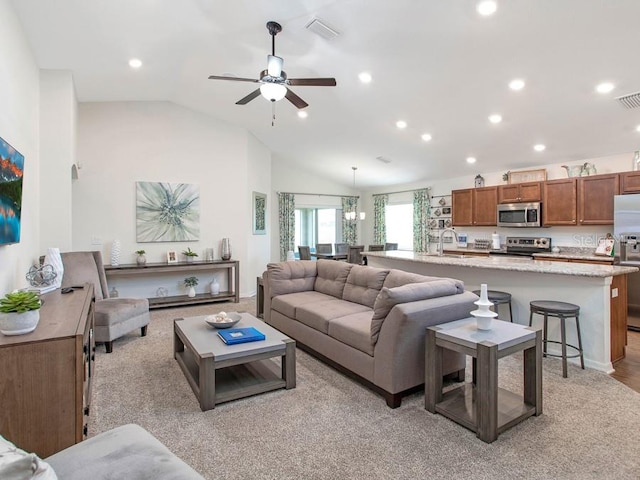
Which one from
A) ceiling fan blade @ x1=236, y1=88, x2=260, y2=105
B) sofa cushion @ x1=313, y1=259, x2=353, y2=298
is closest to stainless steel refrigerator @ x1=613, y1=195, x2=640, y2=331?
sofa cushion @ x1=313, y1=259, x2=353, y2=298

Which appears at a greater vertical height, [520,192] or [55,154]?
[55,154]

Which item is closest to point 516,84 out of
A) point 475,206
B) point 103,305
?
point 475,206

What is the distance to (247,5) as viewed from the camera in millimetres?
3311

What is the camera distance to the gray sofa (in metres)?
2.61

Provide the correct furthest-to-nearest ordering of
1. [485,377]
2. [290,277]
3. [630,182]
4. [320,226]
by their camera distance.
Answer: [320,226]
[630,182]
[290,277]
[485,377]

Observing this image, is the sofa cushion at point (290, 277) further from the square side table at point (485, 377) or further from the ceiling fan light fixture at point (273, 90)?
the square side table at point (485, 377)

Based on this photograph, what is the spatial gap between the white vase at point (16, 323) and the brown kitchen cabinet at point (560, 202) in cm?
654

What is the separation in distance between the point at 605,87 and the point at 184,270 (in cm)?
608

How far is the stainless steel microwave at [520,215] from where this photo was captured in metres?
5.94

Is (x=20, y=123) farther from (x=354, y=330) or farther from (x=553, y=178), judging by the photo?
(x=553, y=178)

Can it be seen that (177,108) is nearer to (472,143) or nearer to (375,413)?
(472,143)

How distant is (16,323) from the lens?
1.88 metres

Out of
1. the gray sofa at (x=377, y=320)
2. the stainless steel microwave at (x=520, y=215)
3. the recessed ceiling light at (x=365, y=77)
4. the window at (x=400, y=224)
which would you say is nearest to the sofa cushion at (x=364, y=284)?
the gray sofa at (x=377, y=320)

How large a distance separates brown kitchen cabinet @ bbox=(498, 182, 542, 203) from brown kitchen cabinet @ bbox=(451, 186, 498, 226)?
0.42 ft
